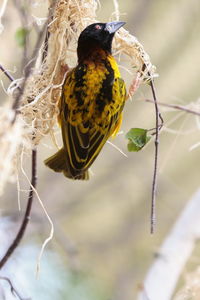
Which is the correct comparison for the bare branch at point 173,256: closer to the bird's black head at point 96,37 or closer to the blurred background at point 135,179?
the bird's black head at point 96,37

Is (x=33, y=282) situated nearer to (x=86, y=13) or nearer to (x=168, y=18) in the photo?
(x=86, y=13)

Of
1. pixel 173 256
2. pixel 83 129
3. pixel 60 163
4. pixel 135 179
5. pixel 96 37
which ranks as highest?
pixel 96 37

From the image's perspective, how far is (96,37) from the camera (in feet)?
8.45

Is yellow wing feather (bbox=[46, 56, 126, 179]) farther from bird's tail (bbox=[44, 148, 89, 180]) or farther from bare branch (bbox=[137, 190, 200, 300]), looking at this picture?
bare branch (bbox=[137, 190, 200, 300])

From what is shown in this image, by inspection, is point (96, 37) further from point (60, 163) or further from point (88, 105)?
point (60, 163)

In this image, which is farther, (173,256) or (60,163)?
(173,256)

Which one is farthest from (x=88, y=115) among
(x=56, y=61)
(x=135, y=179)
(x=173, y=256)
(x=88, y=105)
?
(x=135, y=179)

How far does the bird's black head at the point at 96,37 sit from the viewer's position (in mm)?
2430

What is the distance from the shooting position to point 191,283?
8.99ft

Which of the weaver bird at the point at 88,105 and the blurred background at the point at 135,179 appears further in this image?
the blurred background at the point at 135,179

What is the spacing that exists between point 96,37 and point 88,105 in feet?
0.88


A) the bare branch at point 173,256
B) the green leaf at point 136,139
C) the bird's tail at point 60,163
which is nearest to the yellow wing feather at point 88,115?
the bird's tail at point 60,163

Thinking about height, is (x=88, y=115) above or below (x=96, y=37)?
below

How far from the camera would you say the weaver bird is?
2.45 m
